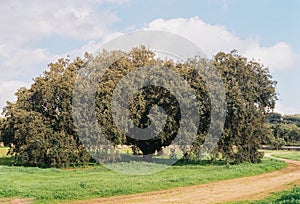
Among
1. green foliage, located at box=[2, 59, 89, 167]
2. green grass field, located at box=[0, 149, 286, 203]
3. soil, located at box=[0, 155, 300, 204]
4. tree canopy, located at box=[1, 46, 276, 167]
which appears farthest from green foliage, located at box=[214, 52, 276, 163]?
green foliage, located at box=[2, 59, 89, 167]

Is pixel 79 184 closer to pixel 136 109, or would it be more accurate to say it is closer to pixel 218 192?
pixel 218 192

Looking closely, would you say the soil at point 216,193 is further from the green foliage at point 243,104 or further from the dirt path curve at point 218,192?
the green foliage at point 243,104

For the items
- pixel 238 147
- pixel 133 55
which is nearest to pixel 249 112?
pixel 238 147

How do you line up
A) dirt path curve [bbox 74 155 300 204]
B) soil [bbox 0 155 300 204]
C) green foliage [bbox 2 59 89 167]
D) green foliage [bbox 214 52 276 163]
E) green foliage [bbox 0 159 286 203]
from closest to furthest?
soil [bbox 0 155 300 204] → dirt path curve [bbox 74 155 300 204] → green foliage [bbox 0 159 286 203] → green foliage [bbox 2 59 89 167] → green foliage [bbox 214 52 276 163]

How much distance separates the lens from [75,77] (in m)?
34.6

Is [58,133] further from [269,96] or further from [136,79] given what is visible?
[269,96]

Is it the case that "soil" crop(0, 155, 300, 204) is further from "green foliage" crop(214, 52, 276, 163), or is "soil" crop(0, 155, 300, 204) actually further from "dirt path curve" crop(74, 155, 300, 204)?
"green foliage" crop(214, 52, 276, 163)

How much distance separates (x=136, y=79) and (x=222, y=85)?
7.08 metres

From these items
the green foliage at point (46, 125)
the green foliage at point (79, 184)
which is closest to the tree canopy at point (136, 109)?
the green foliage at point (46, 125)

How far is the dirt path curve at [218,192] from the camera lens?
18641 mm

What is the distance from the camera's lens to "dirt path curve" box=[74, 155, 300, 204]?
18641 mm

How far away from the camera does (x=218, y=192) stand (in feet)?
67.9

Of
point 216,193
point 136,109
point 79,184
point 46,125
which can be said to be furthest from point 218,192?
point 46,125

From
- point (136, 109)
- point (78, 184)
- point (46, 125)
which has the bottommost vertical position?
point (78, 184)
